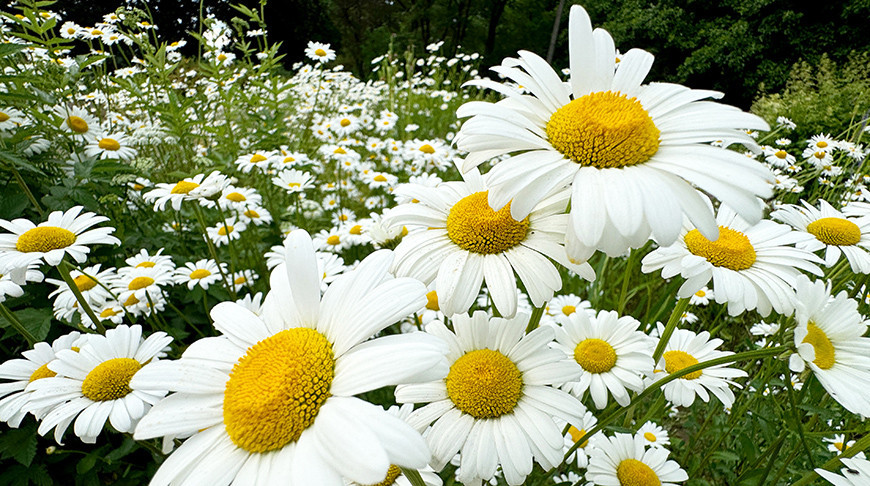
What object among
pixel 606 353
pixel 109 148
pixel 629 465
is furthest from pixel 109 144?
pixel 629 465

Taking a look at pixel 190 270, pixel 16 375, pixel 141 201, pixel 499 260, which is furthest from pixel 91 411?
pixel 141 201

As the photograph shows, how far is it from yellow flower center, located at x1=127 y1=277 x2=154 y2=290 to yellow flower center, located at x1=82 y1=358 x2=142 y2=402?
2.26 ft

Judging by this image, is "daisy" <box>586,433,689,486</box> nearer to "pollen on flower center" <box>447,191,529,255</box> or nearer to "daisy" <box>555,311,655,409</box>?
"daisy" <box>555,311,655,409</box>

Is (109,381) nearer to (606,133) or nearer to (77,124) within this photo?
(606,133)

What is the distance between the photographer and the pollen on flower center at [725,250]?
3.17ft

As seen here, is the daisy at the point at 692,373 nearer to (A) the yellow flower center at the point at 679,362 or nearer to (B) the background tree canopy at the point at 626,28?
(A) the yellow flower center at the point at 679,362

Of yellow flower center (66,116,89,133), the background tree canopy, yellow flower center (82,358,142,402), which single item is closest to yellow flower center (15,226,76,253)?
yellow flower center (82,358,142,402)

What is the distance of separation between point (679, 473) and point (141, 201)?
8.84 ft

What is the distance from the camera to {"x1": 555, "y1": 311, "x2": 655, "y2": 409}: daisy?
1.11 m

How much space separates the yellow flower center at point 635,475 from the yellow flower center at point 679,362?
0.89 feet

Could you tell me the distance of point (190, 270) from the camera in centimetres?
214

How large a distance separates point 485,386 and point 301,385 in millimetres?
345

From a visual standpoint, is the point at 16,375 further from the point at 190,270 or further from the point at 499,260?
the point at 499,260

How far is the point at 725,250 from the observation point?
975 millimetres
